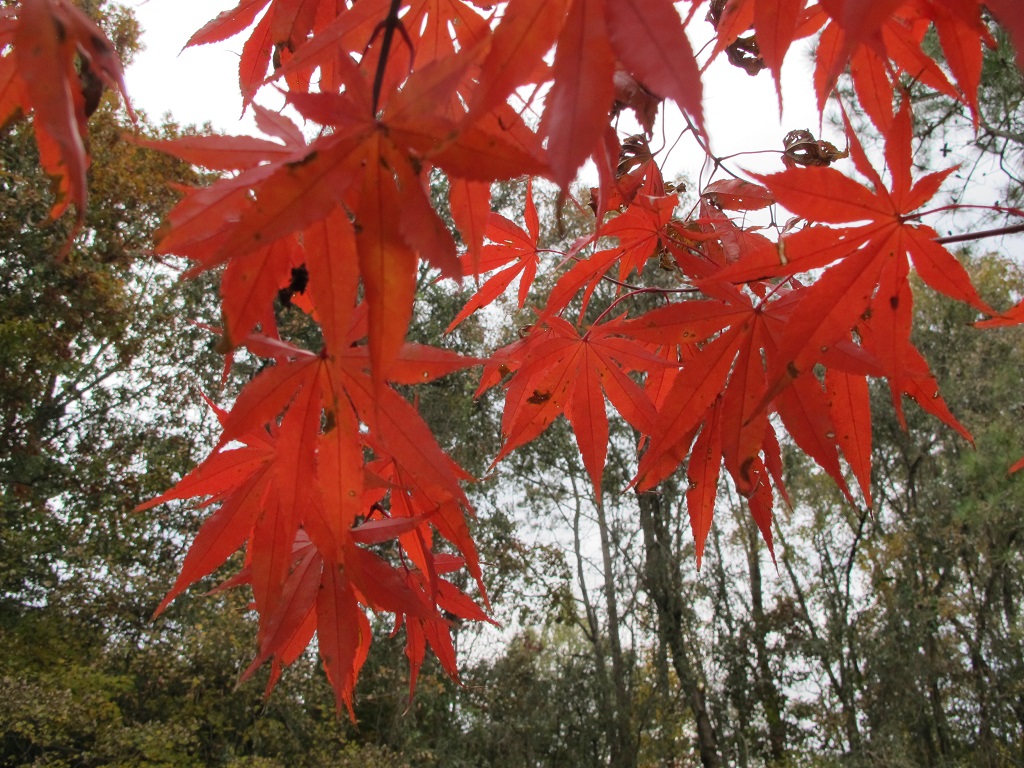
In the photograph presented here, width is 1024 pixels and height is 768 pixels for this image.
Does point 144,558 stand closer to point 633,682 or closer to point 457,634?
point 457,634

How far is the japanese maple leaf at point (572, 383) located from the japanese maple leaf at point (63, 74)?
34 cm

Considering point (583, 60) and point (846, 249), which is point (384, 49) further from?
point (846, 249)

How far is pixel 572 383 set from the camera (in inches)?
23.6

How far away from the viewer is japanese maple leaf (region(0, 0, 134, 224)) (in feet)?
0.74

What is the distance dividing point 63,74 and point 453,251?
0.47ft

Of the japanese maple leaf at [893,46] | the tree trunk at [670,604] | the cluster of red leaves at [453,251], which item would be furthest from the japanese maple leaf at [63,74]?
the tree trunk at [670,604]

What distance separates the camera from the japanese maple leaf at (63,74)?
0.74 feet

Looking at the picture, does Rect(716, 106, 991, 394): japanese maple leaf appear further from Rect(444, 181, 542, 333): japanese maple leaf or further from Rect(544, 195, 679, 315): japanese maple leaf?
Rect(444, 181, 542, 333): japanese maple leaf

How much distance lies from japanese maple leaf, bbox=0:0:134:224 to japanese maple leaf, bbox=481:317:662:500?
342mm

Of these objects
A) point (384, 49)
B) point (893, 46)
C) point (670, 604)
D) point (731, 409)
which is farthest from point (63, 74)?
point (670, 604)

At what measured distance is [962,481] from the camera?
5.56 metres

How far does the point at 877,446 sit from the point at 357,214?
23.1 feet

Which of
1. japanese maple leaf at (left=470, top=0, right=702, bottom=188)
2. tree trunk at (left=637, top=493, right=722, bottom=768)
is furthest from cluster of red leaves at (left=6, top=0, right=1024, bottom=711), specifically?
tree trunk at (left=637, top=493, right=722, bottom=768)

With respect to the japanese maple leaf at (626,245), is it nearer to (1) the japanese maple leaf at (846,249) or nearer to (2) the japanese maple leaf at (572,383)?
(2) the japanese maple leaf at (572,383)
